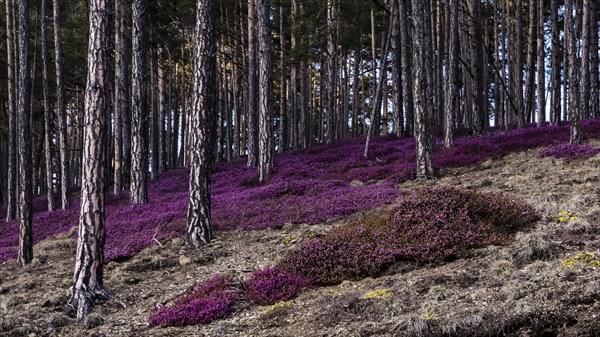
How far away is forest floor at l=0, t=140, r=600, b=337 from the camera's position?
5027 millimetres

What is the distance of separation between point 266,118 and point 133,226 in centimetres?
641

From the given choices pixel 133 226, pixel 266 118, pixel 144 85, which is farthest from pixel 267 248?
pixel 144 85

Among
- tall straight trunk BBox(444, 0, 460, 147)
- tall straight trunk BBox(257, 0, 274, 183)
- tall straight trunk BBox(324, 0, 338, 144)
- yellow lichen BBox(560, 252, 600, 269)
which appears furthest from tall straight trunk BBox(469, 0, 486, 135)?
yellow lichen BBox(560, 252, 600, 269)

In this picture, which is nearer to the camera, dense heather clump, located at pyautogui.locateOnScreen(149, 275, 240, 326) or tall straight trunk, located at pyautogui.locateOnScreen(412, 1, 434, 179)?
dense heather clump, located at pyautogui.locateOnScreen(149, 275, 240, 326)

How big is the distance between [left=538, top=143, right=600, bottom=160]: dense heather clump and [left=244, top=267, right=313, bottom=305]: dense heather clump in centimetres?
1031

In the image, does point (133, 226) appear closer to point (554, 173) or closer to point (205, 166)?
point (205, 166)

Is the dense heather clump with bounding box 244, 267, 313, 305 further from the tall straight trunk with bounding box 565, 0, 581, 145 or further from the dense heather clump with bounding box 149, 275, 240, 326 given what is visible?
the tall straight trunk with bounding box 565, 0, 581, 145

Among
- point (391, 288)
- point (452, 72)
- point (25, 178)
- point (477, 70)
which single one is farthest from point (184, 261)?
point (477, 70)

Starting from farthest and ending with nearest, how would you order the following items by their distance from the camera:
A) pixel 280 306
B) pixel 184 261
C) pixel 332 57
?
1. pixel 332 57
2. pixel 184 261
3. pixel 280 306

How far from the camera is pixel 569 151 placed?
14.9m

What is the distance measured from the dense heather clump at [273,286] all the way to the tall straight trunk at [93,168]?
2581 millimetres

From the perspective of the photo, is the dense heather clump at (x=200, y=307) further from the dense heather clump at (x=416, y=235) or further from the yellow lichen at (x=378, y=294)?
the yellow lichen at (x=378, y=294)

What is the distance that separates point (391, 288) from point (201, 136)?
5.88 meters

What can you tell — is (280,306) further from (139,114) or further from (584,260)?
(139,114)
